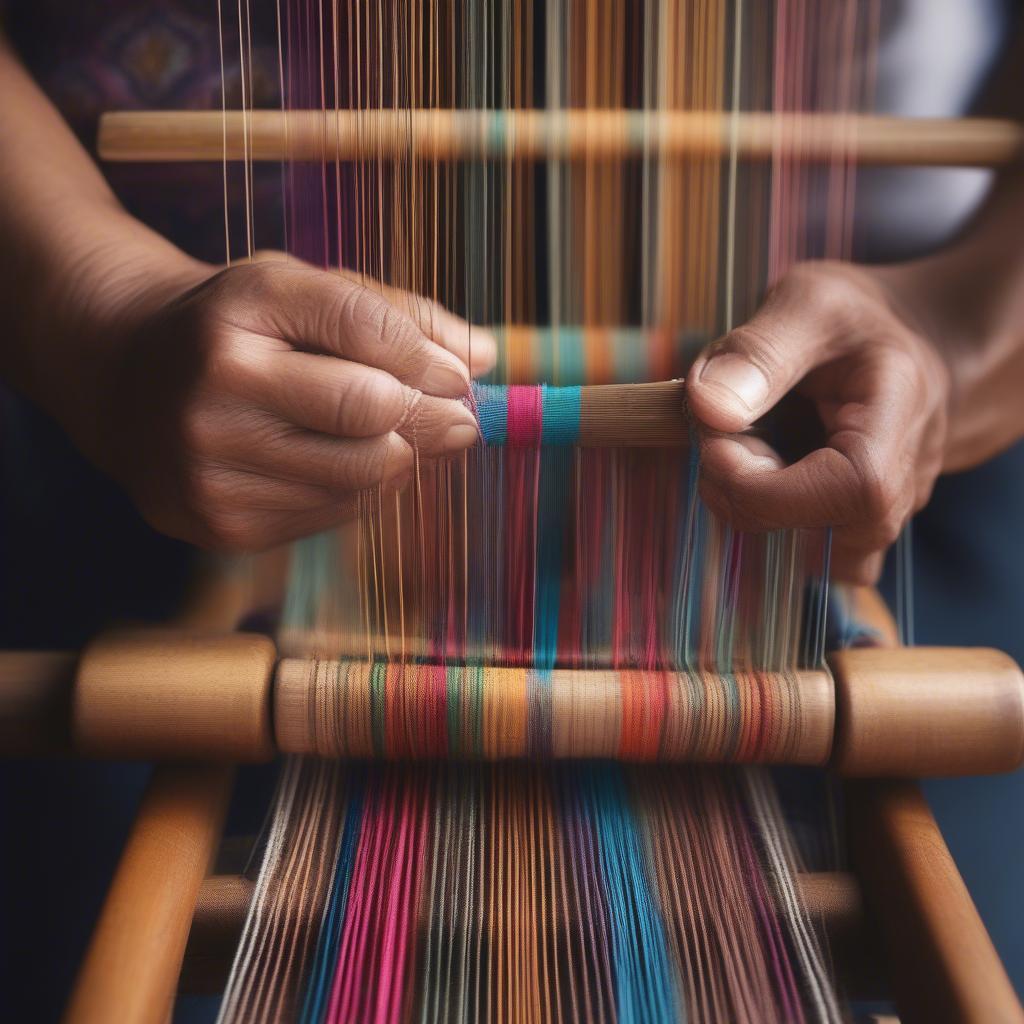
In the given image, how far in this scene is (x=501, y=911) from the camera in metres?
0.54

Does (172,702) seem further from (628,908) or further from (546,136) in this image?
(546,136)

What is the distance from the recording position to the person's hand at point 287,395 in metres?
0.54

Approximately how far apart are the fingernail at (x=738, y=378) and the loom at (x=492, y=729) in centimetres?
2

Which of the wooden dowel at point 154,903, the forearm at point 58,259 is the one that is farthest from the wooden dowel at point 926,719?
the forearm at point 58,259

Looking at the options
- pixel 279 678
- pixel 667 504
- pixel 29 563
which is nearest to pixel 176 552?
pixel 29 563

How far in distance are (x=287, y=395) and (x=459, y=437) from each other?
0.30 feet

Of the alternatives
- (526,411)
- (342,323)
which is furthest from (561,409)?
(342,323)

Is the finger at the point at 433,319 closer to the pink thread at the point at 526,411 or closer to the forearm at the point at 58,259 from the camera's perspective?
the pink thread at the point at 526,411

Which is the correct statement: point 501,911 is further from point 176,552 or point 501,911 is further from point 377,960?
point 176,552

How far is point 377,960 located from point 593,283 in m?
0.44

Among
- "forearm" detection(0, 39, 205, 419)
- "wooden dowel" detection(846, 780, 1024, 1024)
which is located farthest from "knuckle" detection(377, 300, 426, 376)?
"wooden dowel" detection(846, 780, 1024, 1024)

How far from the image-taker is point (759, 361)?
1.88 ft

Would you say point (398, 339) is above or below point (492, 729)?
above

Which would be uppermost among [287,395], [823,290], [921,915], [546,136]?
[546,136]
